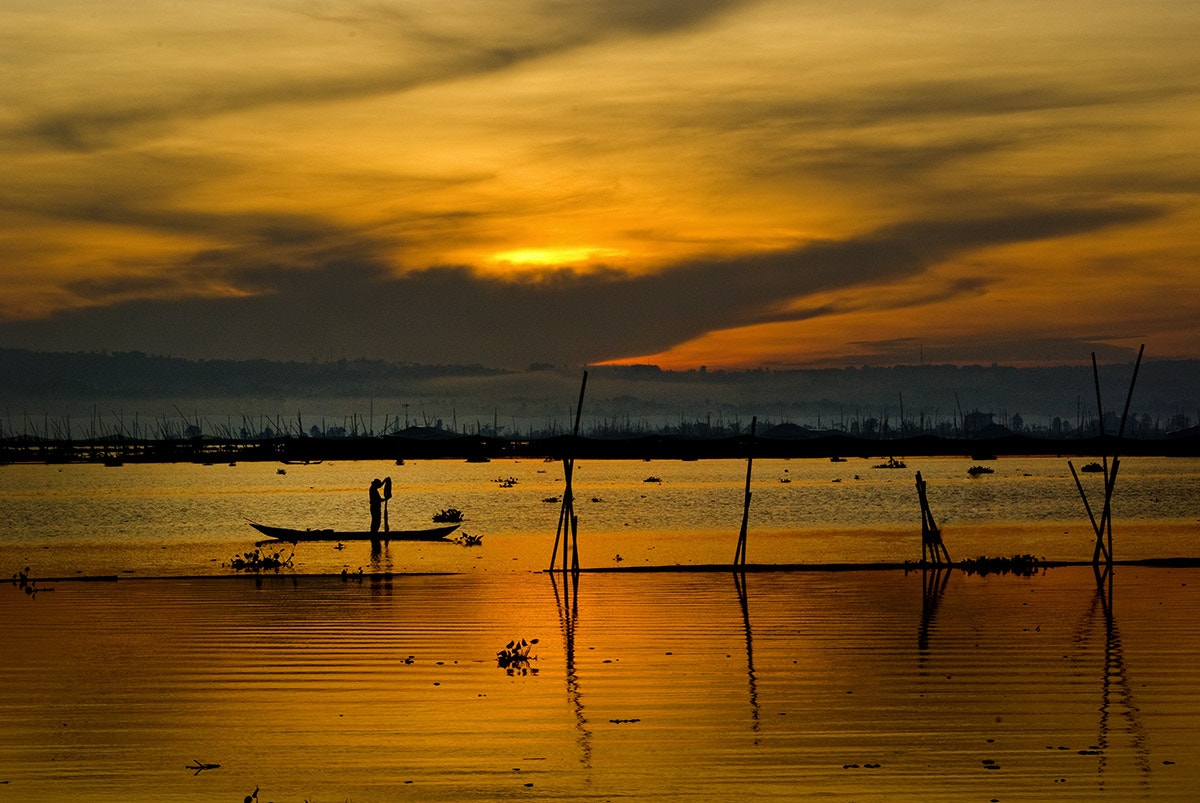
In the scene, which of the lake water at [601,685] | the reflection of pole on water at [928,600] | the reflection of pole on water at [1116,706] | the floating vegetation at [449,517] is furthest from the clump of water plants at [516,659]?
the floating vegetation at [449,517]

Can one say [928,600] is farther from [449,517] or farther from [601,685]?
[449,517]

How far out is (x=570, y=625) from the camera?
72.1 feet

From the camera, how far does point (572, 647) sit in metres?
19.4

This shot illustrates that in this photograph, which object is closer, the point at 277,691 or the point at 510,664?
the point at 277,691

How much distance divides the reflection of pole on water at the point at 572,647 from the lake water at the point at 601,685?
0.21 ft

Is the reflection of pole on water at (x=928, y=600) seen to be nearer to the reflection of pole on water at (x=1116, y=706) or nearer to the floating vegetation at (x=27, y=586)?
the reflection of pole on water at (x=1116, y=706)

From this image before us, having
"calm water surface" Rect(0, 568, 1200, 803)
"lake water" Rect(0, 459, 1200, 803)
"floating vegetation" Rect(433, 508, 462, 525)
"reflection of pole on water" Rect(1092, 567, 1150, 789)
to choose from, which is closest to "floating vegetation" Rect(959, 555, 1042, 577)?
"lake water" Rect(0, 459, 1200, 803)

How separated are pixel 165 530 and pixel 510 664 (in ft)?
157

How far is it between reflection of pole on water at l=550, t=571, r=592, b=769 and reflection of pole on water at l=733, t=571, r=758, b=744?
1.94 metres

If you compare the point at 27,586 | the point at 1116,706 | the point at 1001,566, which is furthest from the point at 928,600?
the point at 27,586

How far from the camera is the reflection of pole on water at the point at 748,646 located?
1434 centimetres

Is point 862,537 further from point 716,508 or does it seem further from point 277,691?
point 277,691

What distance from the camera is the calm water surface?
38.2 ft

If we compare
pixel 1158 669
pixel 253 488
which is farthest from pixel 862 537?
pixel 253 488
